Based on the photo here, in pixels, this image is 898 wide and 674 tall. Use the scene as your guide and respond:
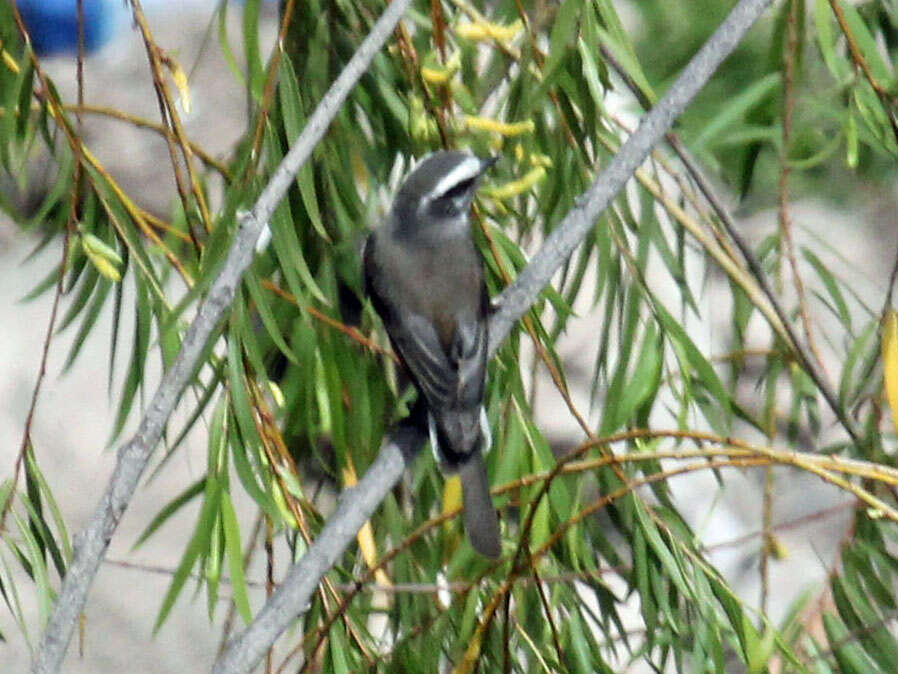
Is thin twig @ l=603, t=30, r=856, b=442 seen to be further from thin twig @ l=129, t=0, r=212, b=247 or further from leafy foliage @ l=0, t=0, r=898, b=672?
thin twig @ l=129, t=0, r=212, b=247

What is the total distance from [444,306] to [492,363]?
215mm

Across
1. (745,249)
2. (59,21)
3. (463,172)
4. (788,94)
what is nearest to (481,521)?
(463,172)

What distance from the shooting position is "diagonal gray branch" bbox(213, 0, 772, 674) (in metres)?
1.26

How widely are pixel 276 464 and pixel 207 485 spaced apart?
8cm

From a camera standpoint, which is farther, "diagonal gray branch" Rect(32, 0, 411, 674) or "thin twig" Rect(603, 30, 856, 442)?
"thin twig" Rect(603, 30, 856, 442)

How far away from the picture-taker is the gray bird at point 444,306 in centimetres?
190

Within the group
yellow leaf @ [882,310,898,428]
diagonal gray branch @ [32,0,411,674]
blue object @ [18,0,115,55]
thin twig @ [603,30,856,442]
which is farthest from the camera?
blue object @ [18,0,115,55]

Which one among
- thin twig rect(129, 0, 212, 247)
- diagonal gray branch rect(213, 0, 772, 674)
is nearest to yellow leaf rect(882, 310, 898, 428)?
diagonal gray branch rect(213, 0, 772, 674)

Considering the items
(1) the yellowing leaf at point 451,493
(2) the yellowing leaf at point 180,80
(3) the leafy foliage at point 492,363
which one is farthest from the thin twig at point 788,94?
(2) the yellowing leaf at point 180,80

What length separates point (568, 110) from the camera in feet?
6.07

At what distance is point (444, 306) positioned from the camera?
2.15 metres

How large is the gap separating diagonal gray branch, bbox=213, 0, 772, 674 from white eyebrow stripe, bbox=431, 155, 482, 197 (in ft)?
0.82

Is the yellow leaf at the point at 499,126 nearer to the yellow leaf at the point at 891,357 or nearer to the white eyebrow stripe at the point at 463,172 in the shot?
the white eyebrow stripe at the point at 463,172

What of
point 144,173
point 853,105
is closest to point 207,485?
point 853,105
